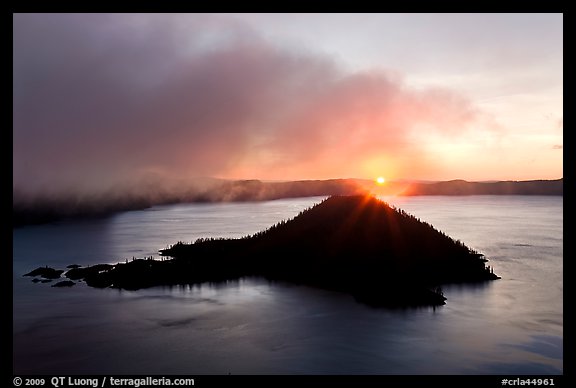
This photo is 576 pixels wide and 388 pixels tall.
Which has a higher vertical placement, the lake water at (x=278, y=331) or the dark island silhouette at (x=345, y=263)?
the dark island silhouette at (x=345, y=263)

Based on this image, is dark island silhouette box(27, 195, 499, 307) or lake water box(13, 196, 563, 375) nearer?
lake water box(13, 196, 563, 375)

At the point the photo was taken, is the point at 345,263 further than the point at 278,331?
Yes

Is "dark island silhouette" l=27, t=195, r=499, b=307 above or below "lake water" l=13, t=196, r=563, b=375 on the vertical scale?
above

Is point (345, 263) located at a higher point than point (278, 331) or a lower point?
higher

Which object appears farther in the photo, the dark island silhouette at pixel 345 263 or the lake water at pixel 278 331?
the dark island silhouette at pixel 345 263
